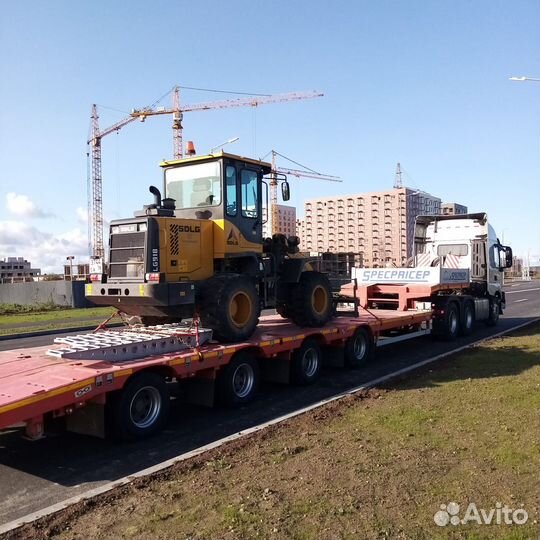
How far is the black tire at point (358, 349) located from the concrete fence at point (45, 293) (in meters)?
27.0

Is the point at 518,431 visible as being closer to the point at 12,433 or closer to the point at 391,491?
the point at 391,491

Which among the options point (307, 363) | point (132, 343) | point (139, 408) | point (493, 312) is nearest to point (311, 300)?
point (307, 363)

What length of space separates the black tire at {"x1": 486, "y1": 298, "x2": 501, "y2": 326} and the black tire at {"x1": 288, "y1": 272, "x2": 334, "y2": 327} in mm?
9174

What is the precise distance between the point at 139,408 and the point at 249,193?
173 inches

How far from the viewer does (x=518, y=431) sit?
21.2 ft

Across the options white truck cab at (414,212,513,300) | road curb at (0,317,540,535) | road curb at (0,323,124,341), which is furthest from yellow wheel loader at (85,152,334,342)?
road curb at (0,323,124,341)

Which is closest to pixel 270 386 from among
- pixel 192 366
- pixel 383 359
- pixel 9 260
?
pixel 192 366

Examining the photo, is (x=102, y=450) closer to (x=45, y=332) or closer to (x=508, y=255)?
(x=45, y=332)

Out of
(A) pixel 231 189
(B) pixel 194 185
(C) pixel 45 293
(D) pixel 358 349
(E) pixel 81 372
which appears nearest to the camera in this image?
(E) pixel 81 372

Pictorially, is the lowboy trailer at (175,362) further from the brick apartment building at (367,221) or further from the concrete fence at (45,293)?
the brick apartment building at (367,221)

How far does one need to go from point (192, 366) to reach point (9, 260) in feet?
372

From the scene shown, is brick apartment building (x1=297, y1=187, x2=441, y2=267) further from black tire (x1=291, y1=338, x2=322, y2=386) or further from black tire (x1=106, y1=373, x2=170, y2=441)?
black tire (x1=106, y1=373, x2=170, y2=441)

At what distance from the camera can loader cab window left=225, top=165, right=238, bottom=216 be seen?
935 centimetres

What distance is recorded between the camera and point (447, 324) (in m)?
15.0
